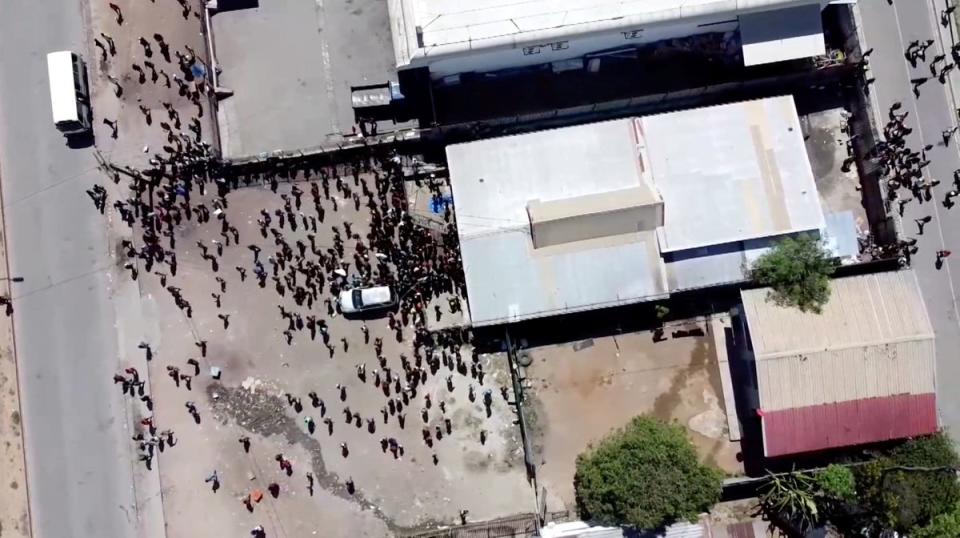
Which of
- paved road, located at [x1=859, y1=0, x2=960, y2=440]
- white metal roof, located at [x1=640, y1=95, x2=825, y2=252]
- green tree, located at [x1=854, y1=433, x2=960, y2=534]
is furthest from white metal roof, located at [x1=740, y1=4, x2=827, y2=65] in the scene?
green tree, located at [x1=854, y1=433, x2=960, y2=534]

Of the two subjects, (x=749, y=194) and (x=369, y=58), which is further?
(x=369, y=58)

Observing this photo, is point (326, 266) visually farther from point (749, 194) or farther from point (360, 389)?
point (749, 194)

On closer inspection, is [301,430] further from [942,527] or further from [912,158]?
[912,158]

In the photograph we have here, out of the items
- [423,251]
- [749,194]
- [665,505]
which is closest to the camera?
[665,505]

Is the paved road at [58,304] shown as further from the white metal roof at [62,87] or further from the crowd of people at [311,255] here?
the white metal roof at [62,87]

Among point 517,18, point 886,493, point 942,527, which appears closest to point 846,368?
point 886,493

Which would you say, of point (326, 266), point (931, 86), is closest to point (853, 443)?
point (931, 86)
